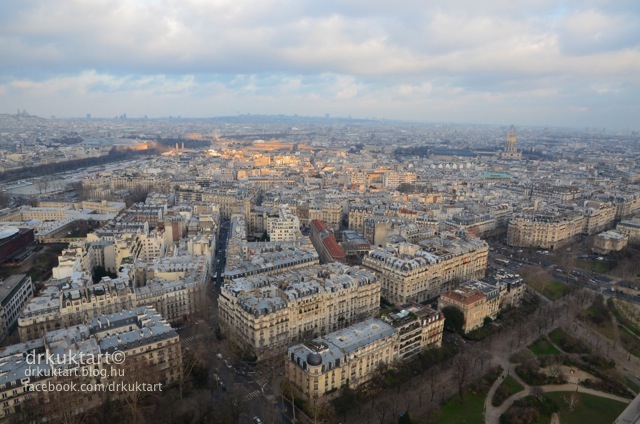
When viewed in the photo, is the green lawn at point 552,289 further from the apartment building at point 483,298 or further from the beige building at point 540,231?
the beige building at point 540,231

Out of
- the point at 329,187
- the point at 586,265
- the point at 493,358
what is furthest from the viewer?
the point at 329,187

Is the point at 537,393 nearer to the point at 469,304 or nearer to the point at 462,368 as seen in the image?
the point at 462,368

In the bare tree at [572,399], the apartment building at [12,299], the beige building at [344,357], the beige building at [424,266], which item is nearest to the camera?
the beige building at [344,357]

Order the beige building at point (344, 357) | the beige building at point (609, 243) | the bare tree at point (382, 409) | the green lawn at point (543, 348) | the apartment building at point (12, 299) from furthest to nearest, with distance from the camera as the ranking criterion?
the beige building at point (609, 243)
the green lawn at point (543, 348)
the apartment building at point (12, 299)
the beige building at point (344, 357)
the bare tree at point (382, 409)

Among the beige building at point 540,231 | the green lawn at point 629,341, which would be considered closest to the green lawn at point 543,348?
the green lawn at point 629,341

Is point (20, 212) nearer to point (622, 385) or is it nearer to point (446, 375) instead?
point (446, 375)

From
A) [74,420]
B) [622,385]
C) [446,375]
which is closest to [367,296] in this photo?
[446,375]
